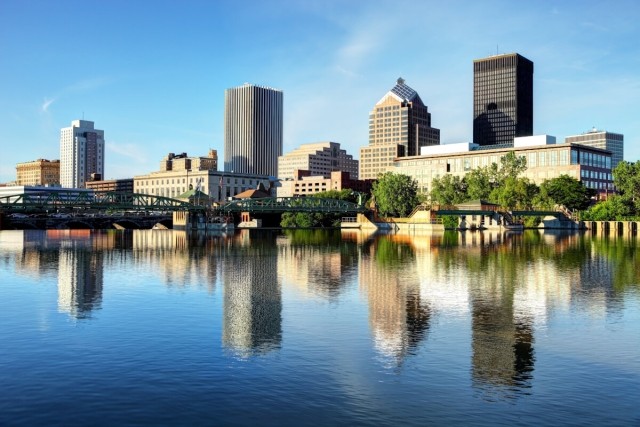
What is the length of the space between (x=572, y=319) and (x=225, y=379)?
2376 centimetres

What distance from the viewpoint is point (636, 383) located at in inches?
1067

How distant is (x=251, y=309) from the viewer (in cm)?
4444

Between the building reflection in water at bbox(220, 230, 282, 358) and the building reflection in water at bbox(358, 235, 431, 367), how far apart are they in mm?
5807

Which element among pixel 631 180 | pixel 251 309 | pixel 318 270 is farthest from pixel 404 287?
pixel 631 180

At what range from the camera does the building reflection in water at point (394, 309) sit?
3331cm

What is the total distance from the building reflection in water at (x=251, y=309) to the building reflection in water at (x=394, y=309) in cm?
581

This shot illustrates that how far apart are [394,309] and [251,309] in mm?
9591

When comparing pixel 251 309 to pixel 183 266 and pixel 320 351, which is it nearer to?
pixel 320 351

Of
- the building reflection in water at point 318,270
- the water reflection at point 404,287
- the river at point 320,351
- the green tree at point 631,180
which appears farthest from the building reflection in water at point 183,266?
the green tree at point 631,180

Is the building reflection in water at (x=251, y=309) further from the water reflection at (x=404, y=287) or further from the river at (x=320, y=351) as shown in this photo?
the river at (x=320, y=351)

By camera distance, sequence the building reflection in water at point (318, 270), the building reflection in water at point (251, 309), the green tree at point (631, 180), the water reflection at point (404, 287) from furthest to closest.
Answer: the green tree at point (631, 180)
the building reflection in water at point (318, 270)
the building reflection in water at point (251, 309)
the water reflection at point (404, 287)

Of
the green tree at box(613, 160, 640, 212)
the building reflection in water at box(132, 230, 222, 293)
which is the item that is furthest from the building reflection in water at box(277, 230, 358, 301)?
the green tree at box(613, 160, 640, 212)

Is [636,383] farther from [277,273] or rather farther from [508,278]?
[277,273]

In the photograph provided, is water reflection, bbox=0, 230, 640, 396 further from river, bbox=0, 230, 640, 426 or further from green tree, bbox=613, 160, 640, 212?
green tree, bbox=613, 160, 640, 212
